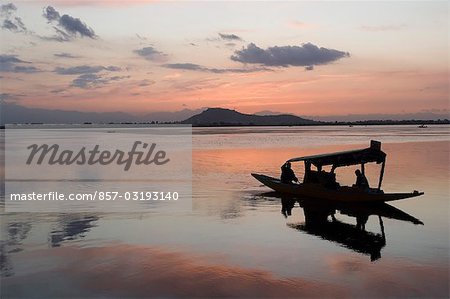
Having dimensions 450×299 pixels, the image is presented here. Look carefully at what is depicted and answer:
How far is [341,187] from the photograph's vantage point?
24469 millimetres

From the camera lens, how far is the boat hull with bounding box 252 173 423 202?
22844mm

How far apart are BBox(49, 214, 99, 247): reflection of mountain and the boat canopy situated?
1288 centimetres

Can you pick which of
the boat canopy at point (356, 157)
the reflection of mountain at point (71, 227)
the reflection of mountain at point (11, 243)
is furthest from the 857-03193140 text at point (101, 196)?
the boat canopy at point (356, 157)

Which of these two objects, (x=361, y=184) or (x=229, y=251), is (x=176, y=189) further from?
(x=229, y=251)

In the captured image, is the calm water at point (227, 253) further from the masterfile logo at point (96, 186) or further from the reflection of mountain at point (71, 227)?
the masterfile logo at point (96, 186)

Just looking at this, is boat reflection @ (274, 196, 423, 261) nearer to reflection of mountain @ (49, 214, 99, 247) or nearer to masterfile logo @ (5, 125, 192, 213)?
masterfile logo @ (5, 125, 192, 213)

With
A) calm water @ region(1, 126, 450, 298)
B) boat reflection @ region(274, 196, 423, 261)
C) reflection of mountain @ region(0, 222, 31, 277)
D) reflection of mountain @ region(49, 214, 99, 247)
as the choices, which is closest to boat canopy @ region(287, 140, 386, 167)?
boat reflection @ region(274, 196, 423, 261)

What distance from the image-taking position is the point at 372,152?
24.1 metres

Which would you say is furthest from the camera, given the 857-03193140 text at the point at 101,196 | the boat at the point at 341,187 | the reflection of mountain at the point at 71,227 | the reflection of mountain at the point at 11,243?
the 857-03193140 text at the point at 101,196

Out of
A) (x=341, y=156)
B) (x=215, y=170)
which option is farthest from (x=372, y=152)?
(x=215, y=170)

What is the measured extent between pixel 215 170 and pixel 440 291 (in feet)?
94.7

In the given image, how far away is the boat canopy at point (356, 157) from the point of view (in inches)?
947

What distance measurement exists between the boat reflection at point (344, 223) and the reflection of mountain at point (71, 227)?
8637mm

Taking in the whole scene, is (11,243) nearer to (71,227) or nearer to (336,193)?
(71,227)
